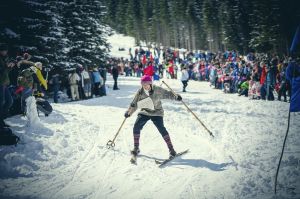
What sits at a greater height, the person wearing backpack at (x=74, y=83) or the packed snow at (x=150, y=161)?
the person wearing backpack at (x=74, y=83)

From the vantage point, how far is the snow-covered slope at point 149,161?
4.99 metres

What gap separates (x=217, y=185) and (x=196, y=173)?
682 millimetres

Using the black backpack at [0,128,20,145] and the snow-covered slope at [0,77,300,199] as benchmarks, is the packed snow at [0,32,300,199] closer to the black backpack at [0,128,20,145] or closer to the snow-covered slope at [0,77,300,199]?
the snow-covered slope at [0,77,300,199]

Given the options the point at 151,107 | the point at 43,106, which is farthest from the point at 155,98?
the point at 43,106

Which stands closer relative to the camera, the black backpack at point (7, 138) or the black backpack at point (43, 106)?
the black backpack at point (7, 138)

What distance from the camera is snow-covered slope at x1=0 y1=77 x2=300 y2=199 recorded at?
16.4 feet

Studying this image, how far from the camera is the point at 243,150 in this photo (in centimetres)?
684

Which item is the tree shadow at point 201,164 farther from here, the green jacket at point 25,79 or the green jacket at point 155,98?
the green jacket at point 25,79

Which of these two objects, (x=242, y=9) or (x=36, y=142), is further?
(x=242, y=9)

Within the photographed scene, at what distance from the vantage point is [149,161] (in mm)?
6469

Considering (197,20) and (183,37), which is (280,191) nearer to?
(197,20)

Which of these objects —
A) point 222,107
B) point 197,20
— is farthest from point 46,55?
point 197,20

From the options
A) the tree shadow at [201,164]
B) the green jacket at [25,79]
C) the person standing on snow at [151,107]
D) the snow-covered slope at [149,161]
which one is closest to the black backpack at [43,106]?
the snow-covered slope at [149,161]

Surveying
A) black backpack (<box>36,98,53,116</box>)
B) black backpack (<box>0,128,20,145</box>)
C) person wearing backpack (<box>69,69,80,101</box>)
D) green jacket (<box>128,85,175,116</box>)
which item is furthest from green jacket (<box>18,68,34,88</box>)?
person wearing backpack (<box>69,69,80,101</box>)
